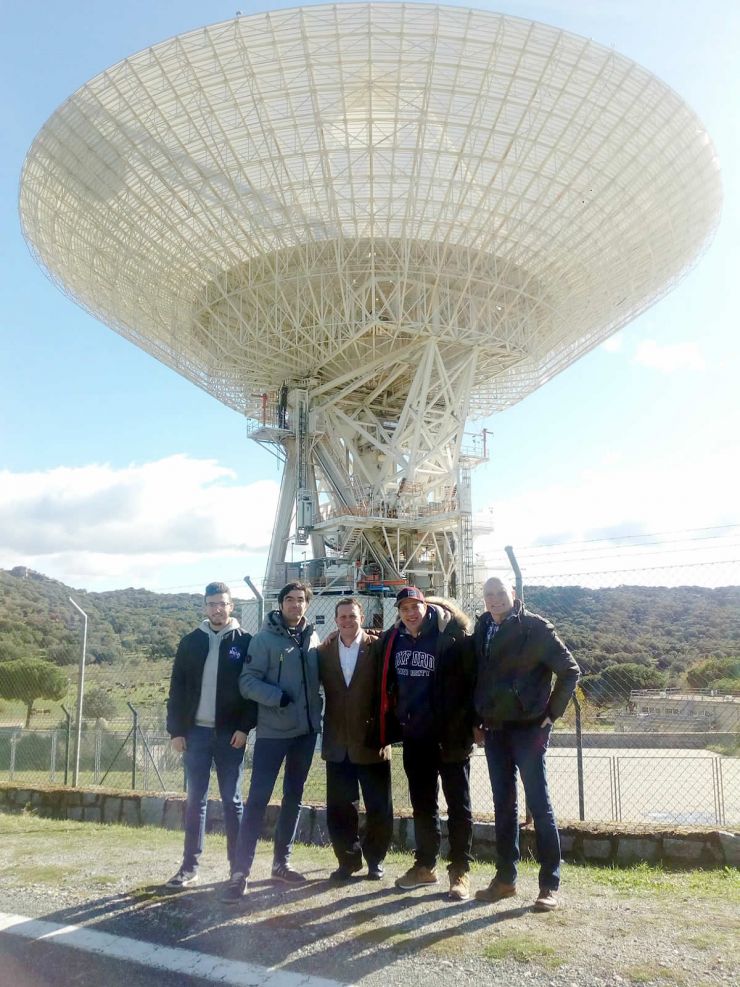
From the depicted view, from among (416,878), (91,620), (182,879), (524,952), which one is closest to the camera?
(524,952)

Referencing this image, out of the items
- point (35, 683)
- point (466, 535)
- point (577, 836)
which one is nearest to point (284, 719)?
point (577, 836)

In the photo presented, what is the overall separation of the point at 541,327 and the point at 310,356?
26.8ft

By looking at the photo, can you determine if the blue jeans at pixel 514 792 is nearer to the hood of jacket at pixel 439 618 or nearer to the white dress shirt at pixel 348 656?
the hood of jacket at pixel 439 618

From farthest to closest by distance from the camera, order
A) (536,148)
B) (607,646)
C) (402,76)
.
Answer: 1. (536,148)
2. (402,76)
3. (607,646)

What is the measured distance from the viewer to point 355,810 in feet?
19.2

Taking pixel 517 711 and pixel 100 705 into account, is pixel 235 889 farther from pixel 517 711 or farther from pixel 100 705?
pixel 100 705

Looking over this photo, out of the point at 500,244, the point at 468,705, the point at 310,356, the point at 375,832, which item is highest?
the point at 500,244

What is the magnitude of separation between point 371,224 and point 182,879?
2025cm

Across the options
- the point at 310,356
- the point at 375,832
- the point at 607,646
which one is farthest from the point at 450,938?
the point at 310,356

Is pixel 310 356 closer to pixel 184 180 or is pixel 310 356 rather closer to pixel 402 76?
pixel 184 180

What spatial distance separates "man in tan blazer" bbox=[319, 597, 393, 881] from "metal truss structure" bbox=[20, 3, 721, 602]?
1658 centimetres

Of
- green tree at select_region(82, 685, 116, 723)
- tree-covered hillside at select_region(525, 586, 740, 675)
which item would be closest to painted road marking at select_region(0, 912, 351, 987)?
tree-covered hillside at select_region(525, 586, 740, 675)

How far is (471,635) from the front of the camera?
229 inches

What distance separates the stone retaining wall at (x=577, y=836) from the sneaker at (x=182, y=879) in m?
1.62
